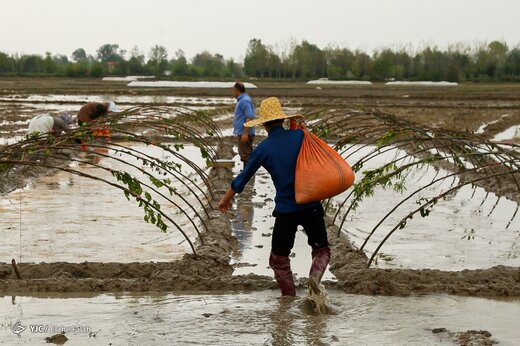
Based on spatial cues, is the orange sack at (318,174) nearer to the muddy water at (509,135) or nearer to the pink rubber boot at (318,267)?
the pink rubber boot at (318,267)

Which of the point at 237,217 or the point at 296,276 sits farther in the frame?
the point at 237,217

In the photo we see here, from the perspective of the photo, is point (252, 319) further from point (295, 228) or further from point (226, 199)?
point (226, 199)

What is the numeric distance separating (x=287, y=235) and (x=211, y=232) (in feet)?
7.81

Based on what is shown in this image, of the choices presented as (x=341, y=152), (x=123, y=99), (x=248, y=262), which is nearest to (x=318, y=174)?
(x=248, y=262)

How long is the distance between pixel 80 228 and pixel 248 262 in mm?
2223

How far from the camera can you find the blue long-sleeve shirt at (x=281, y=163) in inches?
197

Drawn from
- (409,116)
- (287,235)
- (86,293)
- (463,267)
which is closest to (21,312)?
(86,293)

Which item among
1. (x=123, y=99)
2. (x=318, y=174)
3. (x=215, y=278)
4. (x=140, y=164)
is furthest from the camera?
(x=123, y=99)

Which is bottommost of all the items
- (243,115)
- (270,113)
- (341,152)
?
(341,152)

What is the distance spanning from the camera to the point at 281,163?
16.5ft

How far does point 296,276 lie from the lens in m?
6.04

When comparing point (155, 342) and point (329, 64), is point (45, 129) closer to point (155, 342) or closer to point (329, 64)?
point (155, 342)

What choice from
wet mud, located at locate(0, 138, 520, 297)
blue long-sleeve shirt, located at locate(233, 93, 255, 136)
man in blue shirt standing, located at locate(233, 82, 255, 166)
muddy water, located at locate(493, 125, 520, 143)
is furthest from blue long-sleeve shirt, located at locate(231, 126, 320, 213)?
muddy water, located at locate(493, 125, 520, 143)

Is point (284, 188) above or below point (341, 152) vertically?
above
